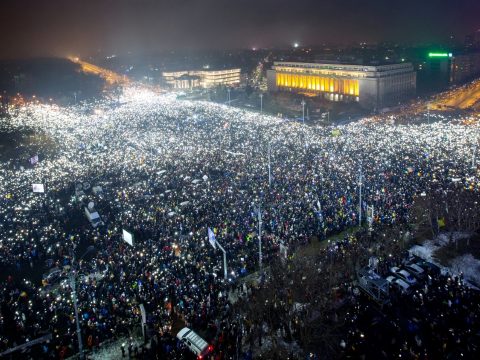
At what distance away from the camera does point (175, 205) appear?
23.2 m

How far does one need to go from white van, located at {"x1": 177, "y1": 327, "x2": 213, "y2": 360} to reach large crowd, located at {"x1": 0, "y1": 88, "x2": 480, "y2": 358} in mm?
469

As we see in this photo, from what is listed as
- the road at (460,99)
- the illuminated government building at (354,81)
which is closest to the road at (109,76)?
the illuminated government building at (354,81)

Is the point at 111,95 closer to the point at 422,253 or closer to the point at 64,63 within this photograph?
the point at 64,63

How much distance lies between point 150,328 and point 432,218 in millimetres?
14784

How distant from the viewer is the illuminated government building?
6600cm

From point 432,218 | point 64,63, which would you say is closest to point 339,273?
point 432,218

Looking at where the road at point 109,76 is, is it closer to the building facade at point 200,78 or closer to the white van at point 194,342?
the building facade at point 200,78

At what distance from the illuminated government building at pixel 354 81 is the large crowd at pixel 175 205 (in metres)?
27.8

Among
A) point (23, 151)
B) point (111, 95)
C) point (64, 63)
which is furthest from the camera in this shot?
point (64, 63)

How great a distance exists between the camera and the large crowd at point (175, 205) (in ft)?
48.4

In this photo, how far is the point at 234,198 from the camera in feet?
77.0

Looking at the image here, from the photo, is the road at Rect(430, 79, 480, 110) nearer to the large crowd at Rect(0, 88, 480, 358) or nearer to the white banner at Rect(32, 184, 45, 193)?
the large crowd at Rect(0, 88, 480, 358)

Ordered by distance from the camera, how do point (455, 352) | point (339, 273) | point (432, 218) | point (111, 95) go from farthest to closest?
point (111, 95) < point (432, 218) < point (339, 273) < point (455, 352)

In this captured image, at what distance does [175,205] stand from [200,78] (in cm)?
9352
